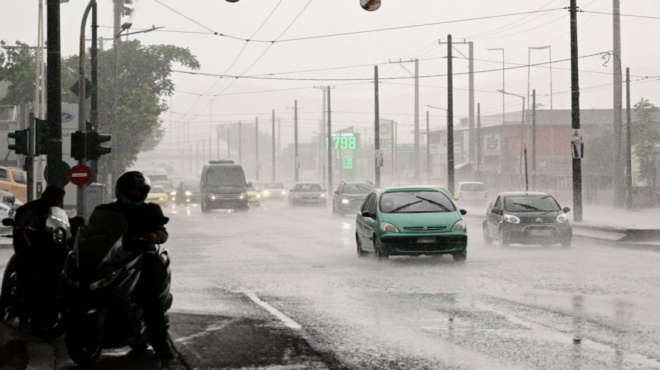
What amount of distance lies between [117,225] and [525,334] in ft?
13.9

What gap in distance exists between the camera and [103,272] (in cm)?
897

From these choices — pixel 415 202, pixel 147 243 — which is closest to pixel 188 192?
pixel 415 202

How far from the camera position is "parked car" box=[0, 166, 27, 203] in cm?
4925

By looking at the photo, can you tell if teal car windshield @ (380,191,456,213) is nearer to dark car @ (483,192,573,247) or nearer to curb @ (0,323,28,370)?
dark car @ (483,192,573,247)

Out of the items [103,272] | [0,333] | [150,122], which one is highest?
[150,122]

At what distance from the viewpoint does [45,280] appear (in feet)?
37.3

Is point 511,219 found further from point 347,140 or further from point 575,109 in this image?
point 347,140

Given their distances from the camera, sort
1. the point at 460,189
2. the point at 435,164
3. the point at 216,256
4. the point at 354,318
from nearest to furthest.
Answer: the point at 354,318
the point at 216,256
the point at 460,189
the point at 435,164

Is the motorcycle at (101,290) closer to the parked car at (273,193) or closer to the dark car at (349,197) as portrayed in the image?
the dark car at (349,197)

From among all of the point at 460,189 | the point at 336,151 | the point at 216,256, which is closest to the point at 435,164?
the point at 336,151

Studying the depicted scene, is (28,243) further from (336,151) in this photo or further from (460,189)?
(336,151)

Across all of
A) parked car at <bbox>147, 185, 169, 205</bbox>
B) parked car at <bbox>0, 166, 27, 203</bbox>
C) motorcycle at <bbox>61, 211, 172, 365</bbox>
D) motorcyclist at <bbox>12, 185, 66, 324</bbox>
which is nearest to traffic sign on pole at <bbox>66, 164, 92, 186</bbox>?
motorcyclist at <bbox>12, 185, 66, 324</bbox>

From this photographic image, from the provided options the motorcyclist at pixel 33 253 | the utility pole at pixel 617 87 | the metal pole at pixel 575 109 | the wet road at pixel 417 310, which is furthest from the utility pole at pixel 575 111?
the motorcyclist at pixel 33 253

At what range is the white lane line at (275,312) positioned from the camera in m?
11.9
